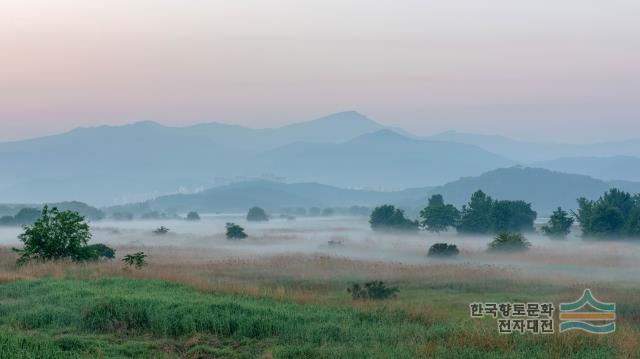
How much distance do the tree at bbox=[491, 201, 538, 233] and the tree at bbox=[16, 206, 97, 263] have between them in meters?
68.9

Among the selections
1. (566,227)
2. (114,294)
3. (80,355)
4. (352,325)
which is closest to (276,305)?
(352,325)

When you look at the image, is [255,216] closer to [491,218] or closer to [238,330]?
[491,218]

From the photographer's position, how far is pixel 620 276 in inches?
1676

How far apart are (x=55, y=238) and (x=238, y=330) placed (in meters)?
23.5

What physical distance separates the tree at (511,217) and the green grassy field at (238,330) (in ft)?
241

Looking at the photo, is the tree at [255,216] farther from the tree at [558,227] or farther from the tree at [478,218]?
the tree at [558,227]

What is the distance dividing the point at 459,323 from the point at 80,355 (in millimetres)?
10732

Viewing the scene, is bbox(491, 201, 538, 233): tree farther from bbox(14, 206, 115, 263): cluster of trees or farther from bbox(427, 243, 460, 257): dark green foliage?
bbox(14, 206, 115, 263): cluster of trees

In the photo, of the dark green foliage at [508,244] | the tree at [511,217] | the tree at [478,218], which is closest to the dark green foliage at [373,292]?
the dark green foliage at [508,244]

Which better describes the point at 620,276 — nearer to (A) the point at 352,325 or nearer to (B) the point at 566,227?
(A) the point at 352,325

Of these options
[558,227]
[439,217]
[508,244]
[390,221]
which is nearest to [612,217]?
[558,227]

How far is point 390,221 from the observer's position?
11019 cm

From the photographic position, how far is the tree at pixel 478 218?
95.4 m

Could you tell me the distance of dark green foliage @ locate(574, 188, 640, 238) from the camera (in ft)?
249
